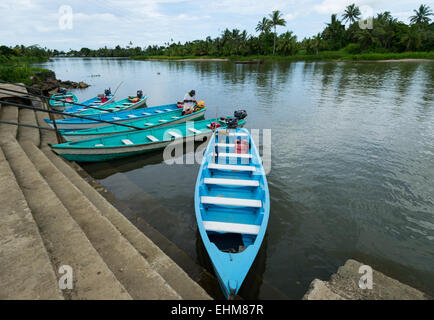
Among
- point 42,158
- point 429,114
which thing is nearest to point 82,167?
point 42,158

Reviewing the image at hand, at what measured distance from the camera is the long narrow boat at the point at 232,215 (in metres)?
3.98

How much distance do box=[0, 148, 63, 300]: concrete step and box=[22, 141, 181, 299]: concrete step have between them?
92 centimetres

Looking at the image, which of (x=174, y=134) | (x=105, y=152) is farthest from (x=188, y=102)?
(x=105, y=152)

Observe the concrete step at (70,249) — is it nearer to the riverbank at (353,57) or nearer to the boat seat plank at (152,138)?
the boat seat plank at (152,138)

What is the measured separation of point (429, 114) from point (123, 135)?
869 inches

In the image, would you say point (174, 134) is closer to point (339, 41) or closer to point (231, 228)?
point (231, 228)

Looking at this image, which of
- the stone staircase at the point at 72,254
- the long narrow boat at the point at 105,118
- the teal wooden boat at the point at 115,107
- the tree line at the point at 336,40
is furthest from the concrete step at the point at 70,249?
the tree line at the point at 336,40

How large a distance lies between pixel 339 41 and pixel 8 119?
95725mm

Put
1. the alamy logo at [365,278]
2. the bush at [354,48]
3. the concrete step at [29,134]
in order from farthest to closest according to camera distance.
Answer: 1. the bush at [354,48]
2. the concrete step at [29,134]
3. the alamy logo at [365,278]

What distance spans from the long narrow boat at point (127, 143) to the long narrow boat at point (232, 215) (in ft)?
13.3

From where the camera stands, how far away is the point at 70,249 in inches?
137

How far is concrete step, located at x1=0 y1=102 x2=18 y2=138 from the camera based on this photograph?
9.26 meters
